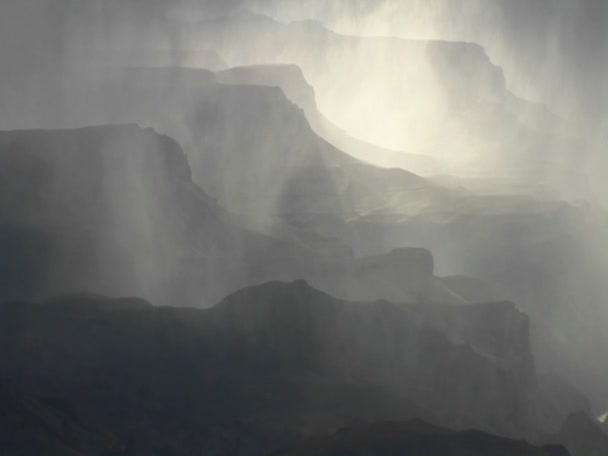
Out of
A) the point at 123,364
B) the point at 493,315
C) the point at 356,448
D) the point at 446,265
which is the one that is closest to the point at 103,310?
the point at 123,364

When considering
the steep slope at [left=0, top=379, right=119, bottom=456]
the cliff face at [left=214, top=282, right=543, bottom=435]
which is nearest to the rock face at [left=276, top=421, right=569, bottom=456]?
the steep slope at [left=0, top=379, right=119, bottom=456]

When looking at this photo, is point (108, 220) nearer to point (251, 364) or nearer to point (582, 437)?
point (251, 364)

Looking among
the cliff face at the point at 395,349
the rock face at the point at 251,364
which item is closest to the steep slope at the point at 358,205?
the cliff face at the point at 395,349

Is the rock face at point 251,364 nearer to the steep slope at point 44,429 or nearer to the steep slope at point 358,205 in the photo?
the steep slope at point 44,429

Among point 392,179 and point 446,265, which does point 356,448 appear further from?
point 392,179

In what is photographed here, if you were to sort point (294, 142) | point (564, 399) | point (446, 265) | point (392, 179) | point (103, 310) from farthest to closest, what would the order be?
point (392, 179) < point (294, 142) < point (446, 265) < point (564, 399) < point (103, 310)

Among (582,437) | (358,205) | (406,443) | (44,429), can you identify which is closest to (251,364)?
(406,443)

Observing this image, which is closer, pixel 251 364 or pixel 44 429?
pixel 44 429

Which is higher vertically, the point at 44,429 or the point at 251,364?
the point at 251,364
